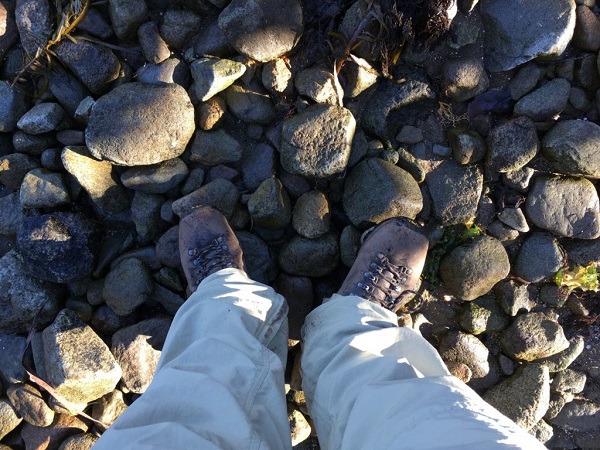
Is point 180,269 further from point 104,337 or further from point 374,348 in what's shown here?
point 374,348

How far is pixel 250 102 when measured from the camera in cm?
283

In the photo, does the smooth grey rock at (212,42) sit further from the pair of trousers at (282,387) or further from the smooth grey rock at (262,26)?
the pair of trousers at (282,387)

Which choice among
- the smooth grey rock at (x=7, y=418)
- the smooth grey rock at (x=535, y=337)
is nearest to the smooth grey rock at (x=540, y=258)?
the smooth grey rock at (x=535, y=337)

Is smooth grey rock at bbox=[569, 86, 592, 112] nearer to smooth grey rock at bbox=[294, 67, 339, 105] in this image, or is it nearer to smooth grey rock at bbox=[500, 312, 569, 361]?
smooth grey rock at bbox=[500, 312, 569, 361]

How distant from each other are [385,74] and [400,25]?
0.27m

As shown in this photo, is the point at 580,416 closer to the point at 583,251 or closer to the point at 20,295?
the point at 583,251

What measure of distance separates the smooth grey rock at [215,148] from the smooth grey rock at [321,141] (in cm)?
36

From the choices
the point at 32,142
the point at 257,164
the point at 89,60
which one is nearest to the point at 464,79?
the point at 257,164

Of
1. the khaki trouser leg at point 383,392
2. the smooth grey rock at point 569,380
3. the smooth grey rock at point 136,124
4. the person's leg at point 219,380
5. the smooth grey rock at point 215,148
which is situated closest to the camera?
the khaki trouser leg at point 383,392

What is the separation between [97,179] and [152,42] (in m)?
0.89

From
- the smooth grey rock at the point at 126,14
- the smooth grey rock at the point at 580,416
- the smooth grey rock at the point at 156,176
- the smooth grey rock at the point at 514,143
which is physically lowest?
the smooth grey rock at the point at 580,416

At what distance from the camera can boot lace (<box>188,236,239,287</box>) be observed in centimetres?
273

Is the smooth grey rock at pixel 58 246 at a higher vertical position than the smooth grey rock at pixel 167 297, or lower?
higher

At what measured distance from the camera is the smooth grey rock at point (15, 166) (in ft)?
9.50
